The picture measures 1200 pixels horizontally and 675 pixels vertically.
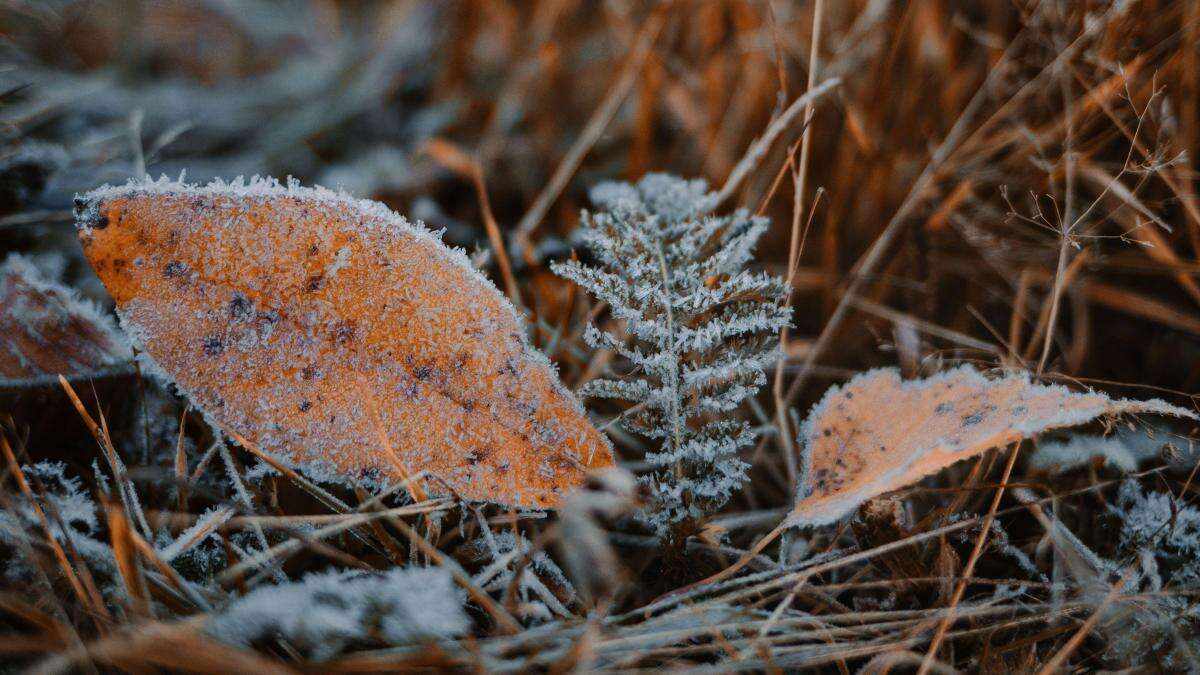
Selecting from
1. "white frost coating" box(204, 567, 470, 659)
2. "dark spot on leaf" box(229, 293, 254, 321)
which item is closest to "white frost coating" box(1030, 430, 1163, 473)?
"white frost coating" box(204, 567, 470, 659)

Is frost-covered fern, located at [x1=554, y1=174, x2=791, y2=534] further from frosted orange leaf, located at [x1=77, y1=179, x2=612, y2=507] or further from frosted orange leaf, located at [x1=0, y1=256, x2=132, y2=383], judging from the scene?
frosted orange leaf, located at [x1=0, y1=256, x2=132, y2=383]

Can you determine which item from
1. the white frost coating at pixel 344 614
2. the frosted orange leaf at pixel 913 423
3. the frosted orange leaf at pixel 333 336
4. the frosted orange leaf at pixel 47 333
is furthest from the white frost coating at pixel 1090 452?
the frosted orange leaf at pixel 47 333

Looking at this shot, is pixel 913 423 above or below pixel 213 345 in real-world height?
below

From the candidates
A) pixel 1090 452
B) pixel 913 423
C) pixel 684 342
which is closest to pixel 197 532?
pixel 684 342

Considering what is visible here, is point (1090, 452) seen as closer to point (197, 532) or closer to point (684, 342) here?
point (684, 342)

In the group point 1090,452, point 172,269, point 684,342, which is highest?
point 172,269

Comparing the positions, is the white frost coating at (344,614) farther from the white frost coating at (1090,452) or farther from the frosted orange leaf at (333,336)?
the white frost coating at (1090,452)
